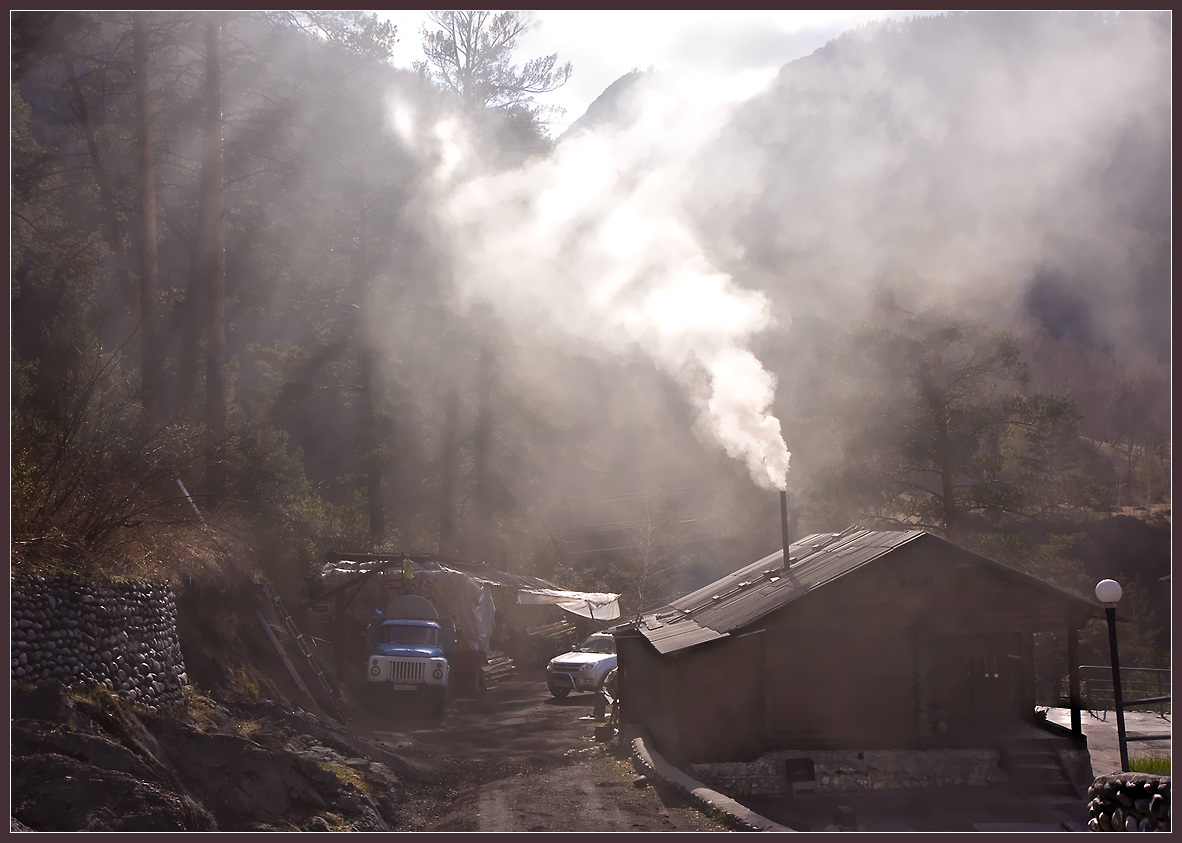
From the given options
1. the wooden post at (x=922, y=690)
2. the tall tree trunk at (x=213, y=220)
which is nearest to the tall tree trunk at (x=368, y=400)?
the tall tree trunk at (x=213, y=220)

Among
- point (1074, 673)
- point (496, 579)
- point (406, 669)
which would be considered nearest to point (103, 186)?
point (496, 579)

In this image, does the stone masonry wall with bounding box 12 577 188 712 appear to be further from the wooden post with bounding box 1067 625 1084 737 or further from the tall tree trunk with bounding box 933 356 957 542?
the tall tree trunk with bounding box 933 356 957 542

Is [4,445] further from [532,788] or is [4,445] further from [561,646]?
[561,646]

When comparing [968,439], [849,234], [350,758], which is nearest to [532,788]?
[350,758]

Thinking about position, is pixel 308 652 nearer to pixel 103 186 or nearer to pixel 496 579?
pixel 496 579

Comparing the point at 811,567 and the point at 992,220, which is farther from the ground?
the point at 992,220

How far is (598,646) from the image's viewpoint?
31.2 metres

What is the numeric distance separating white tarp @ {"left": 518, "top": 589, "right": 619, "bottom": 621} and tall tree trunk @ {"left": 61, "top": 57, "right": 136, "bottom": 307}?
15.9 m

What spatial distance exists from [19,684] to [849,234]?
48.1 m

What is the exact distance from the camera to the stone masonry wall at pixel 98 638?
11078mm

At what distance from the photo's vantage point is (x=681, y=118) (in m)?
38.9

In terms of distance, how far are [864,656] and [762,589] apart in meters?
2.92

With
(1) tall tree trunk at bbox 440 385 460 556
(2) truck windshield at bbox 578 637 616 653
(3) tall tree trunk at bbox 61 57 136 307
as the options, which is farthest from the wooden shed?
(1) tall tree trunk at bbox 440 385 460 556

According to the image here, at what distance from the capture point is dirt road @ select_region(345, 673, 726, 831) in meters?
12.6
